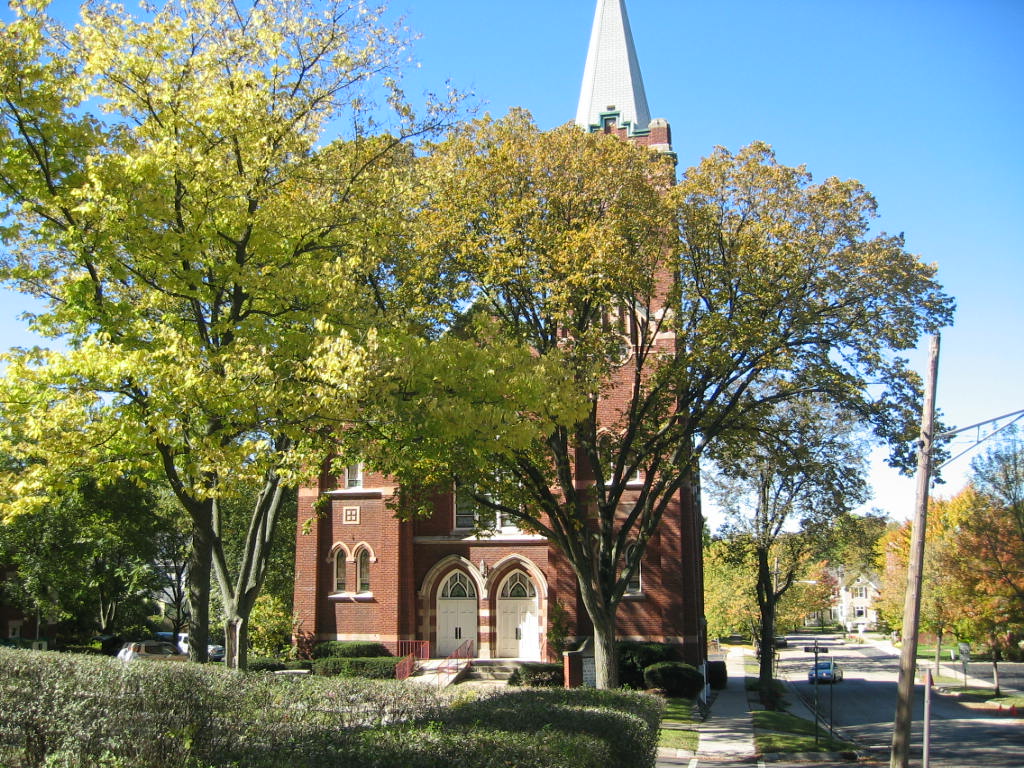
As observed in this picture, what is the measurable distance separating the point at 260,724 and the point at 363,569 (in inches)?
975

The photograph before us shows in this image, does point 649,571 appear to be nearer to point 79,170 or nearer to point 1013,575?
point 1013,575

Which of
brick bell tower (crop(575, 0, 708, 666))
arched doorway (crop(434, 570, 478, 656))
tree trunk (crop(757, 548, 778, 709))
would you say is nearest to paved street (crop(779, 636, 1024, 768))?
tree trunk (crop(757, 548, 778, 709))

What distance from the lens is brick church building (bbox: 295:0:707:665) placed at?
1203 inches

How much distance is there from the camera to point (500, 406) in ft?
38.1

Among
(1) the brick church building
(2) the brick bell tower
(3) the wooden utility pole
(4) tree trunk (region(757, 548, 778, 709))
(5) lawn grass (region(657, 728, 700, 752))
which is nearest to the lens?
(3) the wooden utility pole

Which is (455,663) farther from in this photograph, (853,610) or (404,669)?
(853,610)

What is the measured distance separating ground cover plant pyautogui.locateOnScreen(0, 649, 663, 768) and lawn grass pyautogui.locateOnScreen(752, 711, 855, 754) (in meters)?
12.0

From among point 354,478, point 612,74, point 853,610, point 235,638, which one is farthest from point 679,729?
point 853,610

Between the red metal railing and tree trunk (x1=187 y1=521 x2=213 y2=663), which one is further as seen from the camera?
the red metal railing

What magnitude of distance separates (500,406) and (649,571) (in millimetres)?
20737

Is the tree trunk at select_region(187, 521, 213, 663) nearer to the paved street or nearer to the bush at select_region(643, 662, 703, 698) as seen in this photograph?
the paved street

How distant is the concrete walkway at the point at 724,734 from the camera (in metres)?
19.5

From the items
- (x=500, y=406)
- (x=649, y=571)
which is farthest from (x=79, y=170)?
(x=649, y=571)

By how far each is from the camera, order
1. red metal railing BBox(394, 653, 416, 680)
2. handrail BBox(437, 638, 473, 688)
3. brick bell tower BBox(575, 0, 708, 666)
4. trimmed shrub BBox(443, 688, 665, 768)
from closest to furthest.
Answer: trimmed shrub BBox(443, 688, 665, 768), handrail BBox(437, 638, 473, 688), red metal railing BBox(394, 653, 416, 680), brick bell tower BBox(575, 0, 708, 666)
